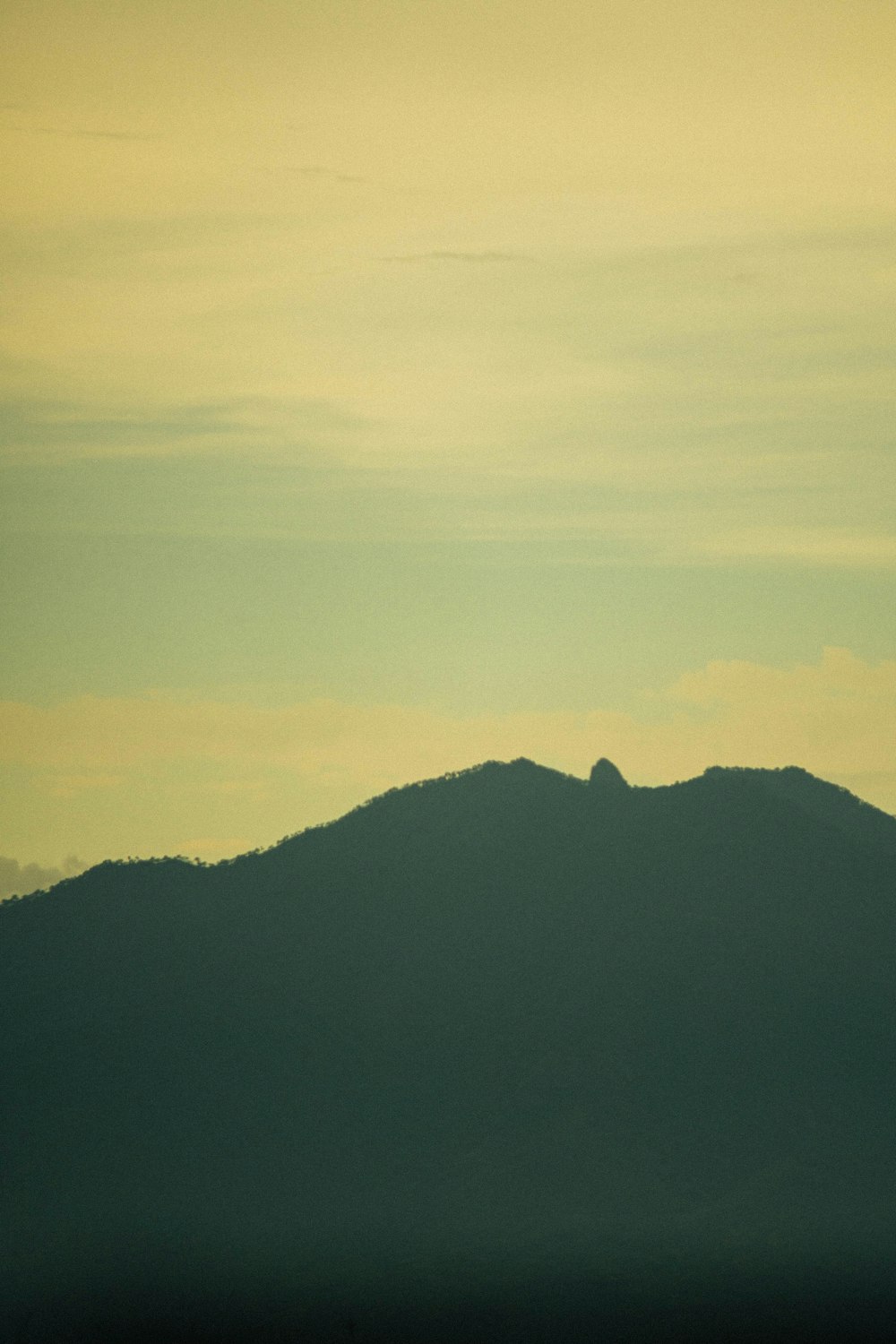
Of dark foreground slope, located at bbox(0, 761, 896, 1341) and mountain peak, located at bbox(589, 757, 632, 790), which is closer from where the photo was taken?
dark foreground slope, located at bbox(0, 761, 896, 1341)

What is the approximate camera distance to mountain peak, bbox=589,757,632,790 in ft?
469

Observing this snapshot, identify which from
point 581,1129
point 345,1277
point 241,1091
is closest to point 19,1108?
point 241,1091

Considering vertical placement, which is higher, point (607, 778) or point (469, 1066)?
point (607, 778)

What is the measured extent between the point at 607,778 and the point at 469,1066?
23665mm

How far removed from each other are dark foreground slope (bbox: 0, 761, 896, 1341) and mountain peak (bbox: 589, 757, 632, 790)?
8.6 inches

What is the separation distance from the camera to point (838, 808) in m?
151

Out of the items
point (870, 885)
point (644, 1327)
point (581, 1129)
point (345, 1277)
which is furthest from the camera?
point (870, 885)

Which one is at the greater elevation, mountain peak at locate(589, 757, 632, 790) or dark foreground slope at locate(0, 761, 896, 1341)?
mountain peak at locate(589, 757, 632, 790)

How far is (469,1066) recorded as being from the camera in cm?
13812

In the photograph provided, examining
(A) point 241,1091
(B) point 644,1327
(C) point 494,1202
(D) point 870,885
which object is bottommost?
(B) point 644,1327

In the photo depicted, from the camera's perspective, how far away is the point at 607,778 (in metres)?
144

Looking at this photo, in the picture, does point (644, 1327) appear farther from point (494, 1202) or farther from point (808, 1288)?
point (494, 1202)

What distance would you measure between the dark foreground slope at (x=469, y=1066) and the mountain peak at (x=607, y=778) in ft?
0.72

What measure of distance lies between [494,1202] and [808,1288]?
2288 centimetres
